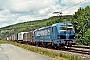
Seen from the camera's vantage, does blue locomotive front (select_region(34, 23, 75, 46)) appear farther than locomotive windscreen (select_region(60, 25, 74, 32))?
No

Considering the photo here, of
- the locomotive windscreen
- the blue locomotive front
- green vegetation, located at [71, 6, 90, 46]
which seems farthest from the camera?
green vegetation, located at [71, 6, 90, 46]

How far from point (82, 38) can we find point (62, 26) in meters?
41.2

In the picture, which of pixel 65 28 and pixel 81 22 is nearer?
pixel 65 28

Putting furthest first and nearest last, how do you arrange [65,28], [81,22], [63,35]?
1. [81,22]
2. [65,28]
3. [63,35]

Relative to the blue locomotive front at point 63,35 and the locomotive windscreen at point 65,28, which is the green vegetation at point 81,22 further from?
the locomotive windscreen at point 65,28

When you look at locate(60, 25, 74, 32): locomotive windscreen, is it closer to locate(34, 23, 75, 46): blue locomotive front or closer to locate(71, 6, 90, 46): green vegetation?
locate(34, 23, 75, 46): blue locomotive front

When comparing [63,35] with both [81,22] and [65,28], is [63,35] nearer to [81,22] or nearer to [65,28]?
[65,28]

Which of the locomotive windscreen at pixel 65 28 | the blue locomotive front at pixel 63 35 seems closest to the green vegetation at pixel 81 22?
the blue locomotive front at pixel 63 35

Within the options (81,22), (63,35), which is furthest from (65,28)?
(81,22)

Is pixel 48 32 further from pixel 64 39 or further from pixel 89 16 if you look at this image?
pixel 89 16

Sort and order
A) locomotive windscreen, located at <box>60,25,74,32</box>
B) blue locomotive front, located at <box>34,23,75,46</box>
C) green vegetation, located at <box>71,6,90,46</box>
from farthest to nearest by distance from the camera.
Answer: green vegetation, located at <box>71,6,90,46</box>, locomotive windscreen, located at <box>60,25,74,32</box>, blue locomotive front, located at <box>34,23,75,46</box>

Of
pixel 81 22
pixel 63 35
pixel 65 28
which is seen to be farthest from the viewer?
pixel 81 22

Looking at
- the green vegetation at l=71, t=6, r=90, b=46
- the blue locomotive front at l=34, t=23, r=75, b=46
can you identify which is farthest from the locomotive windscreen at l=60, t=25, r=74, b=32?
the green vegetation at l=71, t=6, r=90, b=46

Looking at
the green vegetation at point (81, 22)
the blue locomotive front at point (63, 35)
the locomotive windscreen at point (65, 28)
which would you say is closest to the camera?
the blue locomotive front at point (63, 35)
